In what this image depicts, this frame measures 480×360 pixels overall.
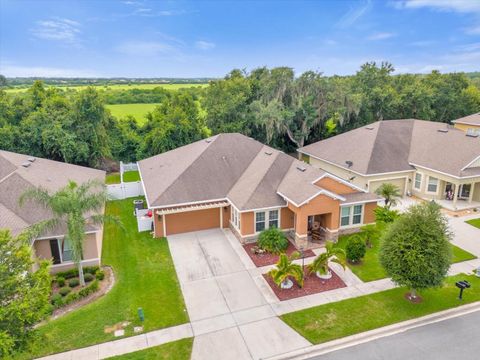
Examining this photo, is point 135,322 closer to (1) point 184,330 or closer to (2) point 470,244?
(1) point 184,330

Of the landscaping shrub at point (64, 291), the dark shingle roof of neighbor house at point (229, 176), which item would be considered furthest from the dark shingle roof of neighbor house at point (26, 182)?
the dark shingle roof of neighbor house at point (229, 176)

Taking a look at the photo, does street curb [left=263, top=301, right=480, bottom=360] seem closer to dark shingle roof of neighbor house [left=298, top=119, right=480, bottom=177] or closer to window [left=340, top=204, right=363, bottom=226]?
window [left=340, top=204, right=363, bottom=226]

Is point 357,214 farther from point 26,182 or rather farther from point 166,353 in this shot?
point 26,182

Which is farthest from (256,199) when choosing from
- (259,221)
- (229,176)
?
(229,176)

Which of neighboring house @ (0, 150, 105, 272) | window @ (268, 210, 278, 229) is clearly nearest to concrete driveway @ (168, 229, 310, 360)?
window @ (268, 210, 278, 229)

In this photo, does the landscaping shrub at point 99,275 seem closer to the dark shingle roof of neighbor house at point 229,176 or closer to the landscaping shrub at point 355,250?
the dark shingle roof of neighbor house at point 229,176
